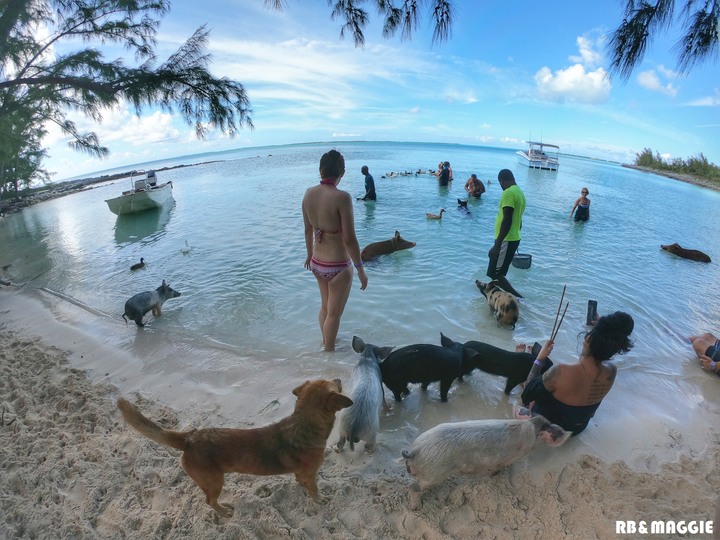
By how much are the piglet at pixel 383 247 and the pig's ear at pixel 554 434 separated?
21.0ft

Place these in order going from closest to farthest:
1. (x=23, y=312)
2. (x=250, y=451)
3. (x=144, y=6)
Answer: (x=250, y=451)
(x=144, y=6)
(x=23, y=312)

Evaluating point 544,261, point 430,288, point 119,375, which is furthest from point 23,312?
point 544,261

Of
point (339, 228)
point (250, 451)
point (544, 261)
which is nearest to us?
point (250, 451)

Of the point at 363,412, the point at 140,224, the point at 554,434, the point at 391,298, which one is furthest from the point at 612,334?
the point at 140,224

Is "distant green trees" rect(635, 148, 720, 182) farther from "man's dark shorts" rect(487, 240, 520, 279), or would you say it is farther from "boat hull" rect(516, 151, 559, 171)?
"man's dark shorts" rect(487, 240, 520, 279)

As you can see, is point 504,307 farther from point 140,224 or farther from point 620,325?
point 140,224

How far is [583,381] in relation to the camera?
3.00 meters

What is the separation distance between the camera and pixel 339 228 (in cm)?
411

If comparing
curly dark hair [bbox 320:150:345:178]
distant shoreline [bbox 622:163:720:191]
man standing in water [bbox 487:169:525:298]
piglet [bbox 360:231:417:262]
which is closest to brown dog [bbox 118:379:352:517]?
curly dark hair [bbox 320:150:345:178]

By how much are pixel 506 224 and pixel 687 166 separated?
4980 cm

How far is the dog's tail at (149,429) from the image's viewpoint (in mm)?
2168

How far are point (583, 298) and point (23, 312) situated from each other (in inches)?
429

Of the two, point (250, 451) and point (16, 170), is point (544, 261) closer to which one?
point (250, 451)

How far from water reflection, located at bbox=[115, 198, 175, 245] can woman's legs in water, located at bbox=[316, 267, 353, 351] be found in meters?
11.2
